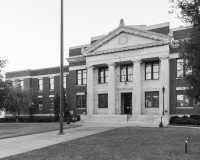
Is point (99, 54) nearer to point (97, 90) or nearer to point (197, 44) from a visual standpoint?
point (97, 90)

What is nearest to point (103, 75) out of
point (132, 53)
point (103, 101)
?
point (103, 101)

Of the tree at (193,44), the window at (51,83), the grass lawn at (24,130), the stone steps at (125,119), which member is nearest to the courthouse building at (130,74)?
the stone steps at (125,119)

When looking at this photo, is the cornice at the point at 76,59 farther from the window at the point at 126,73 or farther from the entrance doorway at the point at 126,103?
the entrance doorway at the point at 126,103

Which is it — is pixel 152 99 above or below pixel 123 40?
below

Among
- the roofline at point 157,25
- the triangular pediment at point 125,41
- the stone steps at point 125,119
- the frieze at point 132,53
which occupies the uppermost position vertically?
the roofline at point 157,25

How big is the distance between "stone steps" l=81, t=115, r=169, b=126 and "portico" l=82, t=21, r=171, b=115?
3.61 feet

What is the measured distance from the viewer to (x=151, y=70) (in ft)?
98.3

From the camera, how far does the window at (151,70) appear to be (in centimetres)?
2966

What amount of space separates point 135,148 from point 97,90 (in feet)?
78.0

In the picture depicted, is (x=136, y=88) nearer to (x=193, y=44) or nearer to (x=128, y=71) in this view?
(x=128, y=71)

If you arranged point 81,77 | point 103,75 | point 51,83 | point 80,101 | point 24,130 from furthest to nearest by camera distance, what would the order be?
point 51,83 < point 81,77 < point 80,101 < point 103,75 < point 24,130

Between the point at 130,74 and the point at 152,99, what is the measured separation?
476 cm

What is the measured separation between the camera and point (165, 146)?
10.5 metres

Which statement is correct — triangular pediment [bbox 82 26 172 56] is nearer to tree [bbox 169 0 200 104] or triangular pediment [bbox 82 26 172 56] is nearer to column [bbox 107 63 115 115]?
column [bbox 107 63 115 115]
